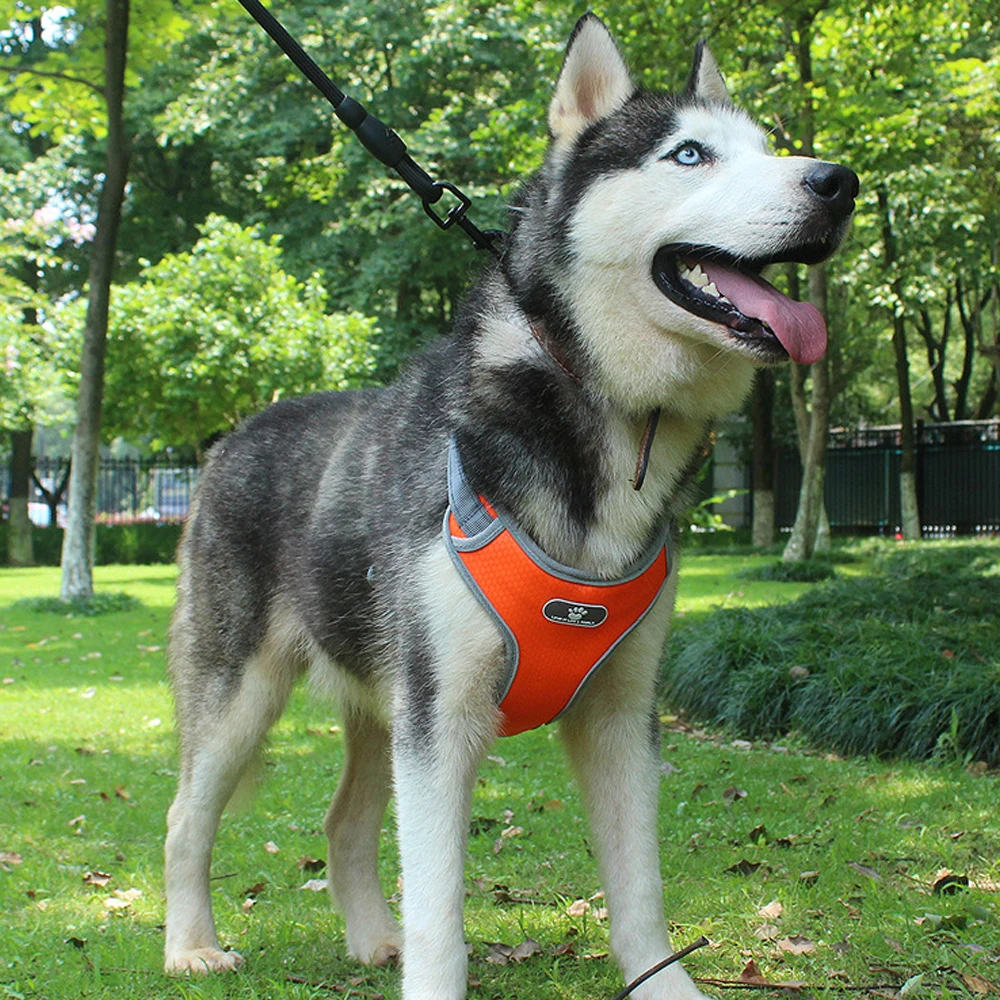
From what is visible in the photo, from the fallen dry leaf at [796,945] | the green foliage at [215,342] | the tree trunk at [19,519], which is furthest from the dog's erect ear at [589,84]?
the tree trunk at [19,519]

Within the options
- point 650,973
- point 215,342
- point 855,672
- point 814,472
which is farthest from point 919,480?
point 650,973

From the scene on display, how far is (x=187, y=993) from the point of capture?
337 centimetres

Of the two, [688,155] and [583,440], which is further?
[583,440]

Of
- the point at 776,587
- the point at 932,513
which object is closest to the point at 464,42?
the point at 776,587

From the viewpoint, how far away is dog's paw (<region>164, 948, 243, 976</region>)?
357cm

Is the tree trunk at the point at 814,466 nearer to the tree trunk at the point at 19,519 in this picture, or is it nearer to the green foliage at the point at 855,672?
the green foliage at the point at 855,672

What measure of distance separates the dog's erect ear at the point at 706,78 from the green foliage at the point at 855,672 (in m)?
4.12

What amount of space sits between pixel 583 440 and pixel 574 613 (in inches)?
17.1

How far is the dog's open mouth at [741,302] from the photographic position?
264cm

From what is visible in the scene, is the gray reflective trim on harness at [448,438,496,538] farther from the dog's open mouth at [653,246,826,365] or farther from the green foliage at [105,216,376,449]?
the green foliage at [105,216,376,449]

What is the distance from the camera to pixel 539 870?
4734mm

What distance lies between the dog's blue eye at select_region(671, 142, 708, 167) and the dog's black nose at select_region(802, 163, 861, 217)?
0.29m

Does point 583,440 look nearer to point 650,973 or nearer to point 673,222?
point 673,222

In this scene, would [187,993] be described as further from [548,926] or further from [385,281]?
[385,281]
